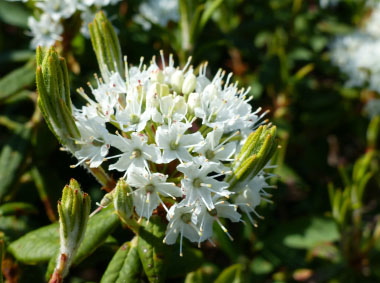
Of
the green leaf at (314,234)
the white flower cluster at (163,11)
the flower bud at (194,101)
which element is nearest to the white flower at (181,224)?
the flower bud at (194,101)

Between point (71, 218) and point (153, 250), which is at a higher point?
point (71, 218)

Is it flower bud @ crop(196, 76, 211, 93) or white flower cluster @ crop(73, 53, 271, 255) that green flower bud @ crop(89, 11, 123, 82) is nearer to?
white flower cluster @ crop(73, 53, 271, 255)

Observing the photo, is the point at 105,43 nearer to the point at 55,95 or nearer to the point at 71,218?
the point at 55,95

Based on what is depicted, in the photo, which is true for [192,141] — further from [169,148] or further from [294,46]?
[294,46]

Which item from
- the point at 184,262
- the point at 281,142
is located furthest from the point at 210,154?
the point at 281,142

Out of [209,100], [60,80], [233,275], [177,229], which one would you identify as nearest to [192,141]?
[209,100]

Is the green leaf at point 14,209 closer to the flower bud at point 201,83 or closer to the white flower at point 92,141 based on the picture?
the white flower at point 92,141
